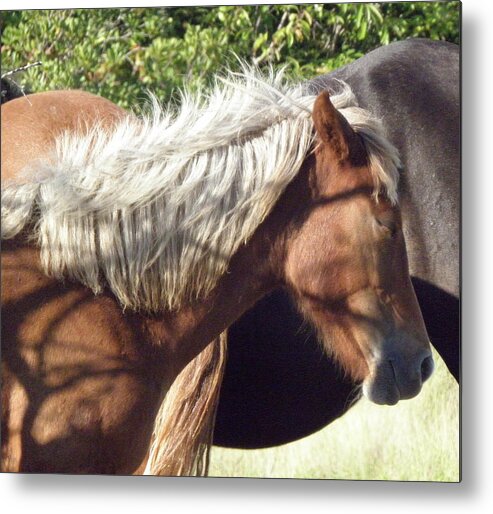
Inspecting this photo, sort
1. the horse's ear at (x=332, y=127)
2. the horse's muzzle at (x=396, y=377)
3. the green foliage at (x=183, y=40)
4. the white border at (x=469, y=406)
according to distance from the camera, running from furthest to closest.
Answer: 1. the green foliage at (x=183, y=40)
2. the white border at (x=469, y=406)
3. the horse's muzzle at (x=396, y=377)
4. the horse's ear at (x=332, y=127)

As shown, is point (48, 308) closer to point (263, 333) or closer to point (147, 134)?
point (147, 134)

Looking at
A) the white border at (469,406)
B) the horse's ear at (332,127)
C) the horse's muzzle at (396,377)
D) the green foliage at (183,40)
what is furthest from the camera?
the green foliage at (183,40)

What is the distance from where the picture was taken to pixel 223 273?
1704 mm

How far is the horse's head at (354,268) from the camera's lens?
1.69m

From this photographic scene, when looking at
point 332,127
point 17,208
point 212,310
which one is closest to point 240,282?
point 212,310

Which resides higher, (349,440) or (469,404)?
(469,404)

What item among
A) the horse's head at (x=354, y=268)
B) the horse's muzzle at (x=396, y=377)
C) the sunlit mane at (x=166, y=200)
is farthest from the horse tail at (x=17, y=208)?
the horse's muzzle at (x=396, y=377)

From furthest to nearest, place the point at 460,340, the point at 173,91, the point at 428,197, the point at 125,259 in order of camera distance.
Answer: the point at 173,91 → the point at 428,197 → the point at 460,340 → the point at 125,259

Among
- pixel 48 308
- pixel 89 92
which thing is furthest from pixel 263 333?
pixel 89 92

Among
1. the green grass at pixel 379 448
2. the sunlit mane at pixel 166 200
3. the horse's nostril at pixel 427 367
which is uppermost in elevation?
the sunlit mane at pixel 166 200

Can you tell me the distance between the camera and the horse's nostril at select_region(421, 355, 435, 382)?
6.03 feet

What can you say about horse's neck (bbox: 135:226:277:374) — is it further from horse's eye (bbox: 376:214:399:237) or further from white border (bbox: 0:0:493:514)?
white border (bbox: 0:0:493:514)

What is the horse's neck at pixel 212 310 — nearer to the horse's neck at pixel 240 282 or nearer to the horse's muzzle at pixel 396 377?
the horse's neck at pixel 240 282

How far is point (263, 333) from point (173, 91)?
0.67 meters
